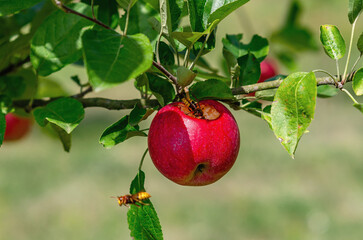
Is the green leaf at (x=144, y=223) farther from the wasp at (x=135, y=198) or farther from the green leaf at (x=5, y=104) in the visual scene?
the green leaf at (x=5, y=104)

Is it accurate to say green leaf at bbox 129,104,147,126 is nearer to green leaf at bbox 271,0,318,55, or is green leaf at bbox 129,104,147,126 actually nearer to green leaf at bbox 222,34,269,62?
green leaf at bbox 222,34,269,62

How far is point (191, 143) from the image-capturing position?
2.23 feet

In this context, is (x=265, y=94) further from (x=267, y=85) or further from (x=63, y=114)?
(x=63, y=114)

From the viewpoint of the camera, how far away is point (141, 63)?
0.50 meters

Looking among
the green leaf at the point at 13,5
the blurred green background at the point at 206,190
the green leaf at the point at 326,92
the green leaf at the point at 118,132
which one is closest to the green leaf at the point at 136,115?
the green leaf at the point at 118,132

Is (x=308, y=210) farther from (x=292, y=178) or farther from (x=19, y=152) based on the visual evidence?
(x=19, y=152)

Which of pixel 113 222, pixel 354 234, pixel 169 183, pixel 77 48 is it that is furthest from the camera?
pixel 169 183

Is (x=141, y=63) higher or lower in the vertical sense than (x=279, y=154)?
higher

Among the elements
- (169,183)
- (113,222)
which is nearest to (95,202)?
(113,222)

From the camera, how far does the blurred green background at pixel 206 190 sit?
3.42 metres

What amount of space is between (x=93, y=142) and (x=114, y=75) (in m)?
4.22

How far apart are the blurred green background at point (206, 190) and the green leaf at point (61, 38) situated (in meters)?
2.11

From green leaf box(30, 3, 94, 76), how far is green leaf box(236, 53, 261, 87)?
0.27 metres

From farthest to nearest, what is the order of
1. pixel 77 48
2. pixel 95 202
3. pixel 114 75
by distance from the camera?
pixel 95 202 < pixel 77 48 < pixel 114 75
